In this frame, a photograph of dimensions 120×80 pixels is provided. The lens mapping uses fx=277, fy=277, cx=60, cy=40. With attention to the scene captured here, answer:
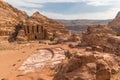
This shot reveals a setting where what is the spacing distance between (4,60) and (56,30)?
78.8 feet

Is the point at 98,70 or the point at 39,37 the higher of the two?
the point at 98,70

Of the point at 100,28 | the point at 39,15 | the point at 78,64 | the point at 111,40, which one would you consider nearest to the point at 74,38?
the point at 100,28

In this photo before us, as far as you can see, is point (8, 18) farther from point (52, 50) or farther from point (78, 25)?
point (78, 25)

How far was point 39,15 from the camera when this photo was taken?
5416 cm

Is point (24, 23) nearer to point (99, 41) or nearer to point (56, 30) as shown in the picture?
point (56, 30)

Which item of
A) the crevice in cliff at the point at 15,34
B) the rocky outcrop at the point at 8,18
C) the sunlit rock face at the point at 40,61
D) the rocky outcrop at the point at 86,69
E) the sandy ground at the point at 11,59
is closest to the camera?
the rocky outcrop at the point at 86,69

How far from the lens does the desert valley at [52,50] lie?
11734mm

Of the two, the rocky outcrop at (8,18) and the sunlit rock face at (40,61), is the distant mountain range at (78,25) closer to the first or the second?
the rocky outcrop at (8,18)

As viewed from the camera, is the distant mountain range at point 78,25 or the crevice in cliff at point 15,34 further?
the distant mountain range at point 78,25

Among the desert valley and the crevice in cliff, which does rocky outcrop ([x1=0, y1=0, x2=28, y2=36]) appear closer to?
the desert valley

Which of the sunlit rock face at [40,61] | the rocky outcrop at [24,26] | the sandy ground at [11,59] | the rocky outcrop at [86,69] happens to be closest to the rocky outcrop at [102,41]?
the sunlit rock face at [40,61]

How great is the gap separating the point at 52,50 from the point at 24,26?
18364 millimetres

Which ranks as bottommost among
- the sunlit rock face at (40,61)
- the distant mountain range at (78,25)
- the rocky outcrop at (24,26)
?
the distant mountain range at (78,25)

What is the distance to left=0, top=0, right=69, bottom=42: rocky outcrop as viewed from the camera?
4766 centimetres
